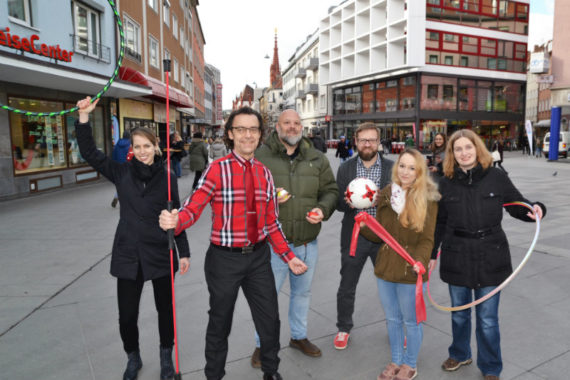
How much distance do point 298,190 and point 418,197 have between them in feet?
3.22


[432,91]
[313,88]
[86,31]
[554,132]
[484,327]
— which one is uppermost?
[313,88]

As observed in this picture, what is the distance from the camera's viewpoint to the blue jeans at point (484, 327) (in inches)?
123

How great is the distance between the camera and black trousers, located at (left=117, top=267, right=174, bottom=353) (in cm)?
310

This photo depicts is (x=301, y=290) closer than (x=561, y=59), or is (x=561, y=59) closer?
(x=301, y=290)

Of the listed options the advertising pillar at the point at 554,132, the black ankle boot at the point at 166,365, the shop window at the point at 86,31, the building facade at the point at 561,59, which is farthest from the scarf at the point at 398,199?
the building facade at the point at 561,59

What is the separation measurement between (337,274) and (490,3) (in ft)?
140

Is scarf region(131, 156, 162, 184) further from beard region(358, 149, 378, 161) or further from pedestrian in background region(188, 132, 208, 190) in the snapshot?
pedestrian in background region(188, 132, 208, 190)

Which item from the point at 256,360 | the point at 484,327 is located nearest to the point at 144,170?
the point at 256,360

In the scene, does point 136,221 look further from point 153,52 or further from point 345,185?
point 153,52

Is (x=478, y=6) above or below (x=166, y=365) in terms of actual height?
above

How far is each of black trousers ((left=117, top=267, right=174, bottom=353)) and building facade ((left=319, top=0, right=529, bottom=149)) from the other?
36.4 meters

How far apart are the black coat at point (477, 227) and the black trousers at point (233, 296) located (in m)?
1.44

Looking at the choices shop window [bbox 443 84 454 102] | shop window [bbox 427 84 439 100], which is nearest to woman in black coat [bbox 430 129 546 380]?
shop window [bbox 427 84 439 100]

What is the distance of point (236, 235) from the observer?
8.85 feet
